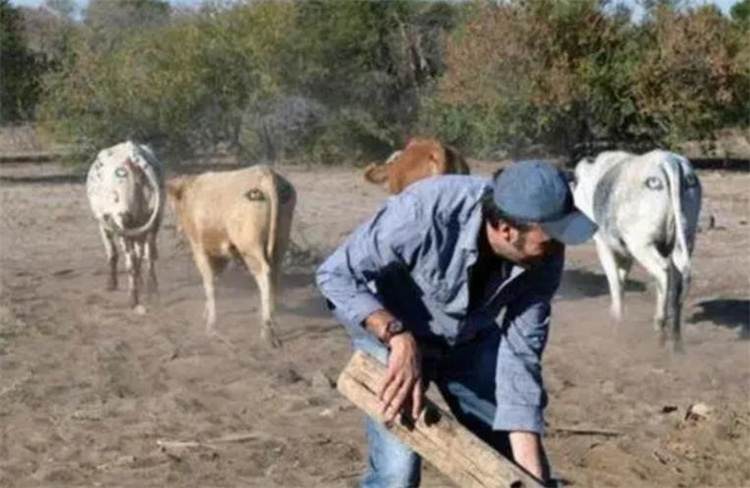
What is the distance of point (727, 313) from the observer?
16.0 m

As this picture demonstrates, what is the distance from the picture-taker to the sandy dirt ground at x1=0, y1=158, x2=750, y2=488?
32.1ft

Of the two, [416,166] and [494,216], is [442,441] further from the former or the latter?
[416,166]

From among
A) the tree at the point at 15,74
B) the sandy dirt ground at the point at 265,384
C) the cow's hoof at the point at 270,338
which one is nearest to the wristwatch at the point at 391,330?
the sandy dirt ground at the point at 265,384

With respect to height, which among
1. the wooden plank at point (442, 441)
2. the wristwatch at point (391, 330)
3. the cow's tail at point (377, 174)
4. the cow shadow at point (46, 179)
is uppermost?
the wristwatch at point (391, 330)

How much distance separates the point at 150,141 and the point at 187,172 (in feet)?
6.04

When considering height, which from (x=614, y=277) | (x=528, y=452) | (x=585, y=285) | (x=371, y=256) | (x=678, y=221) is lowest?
(x=585, y=285)

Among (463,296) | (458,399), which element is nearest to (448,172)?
(458,399)

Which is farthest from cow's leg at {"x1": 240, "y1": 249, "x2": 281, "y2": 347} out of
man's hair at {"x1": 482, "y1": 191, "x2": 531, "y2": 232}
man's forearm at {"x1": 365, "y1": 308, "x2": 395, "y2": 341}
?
man's hair at {"x1": 482, "y1": 191, "x2": 531, "y2": 232}

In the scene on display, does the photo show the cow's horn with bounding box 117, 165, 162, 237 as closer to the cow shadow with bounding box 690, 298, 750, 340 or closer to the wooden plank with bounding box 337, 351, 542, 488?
the cow shadow with bounding box 690, 298, 750, 340

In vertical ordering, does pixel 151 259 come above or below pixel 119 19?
above

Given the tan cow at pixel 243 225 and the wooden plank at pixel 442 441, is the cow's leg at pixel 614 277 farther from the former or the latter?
the wooden plank at pixel 442 441

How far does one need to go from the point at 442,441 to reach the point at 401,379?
241mm

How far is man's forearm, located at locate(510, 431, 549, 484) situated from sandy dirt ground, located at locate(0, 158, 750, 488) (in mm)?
3275

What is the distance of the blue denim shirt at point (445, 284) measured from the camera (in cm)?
543
